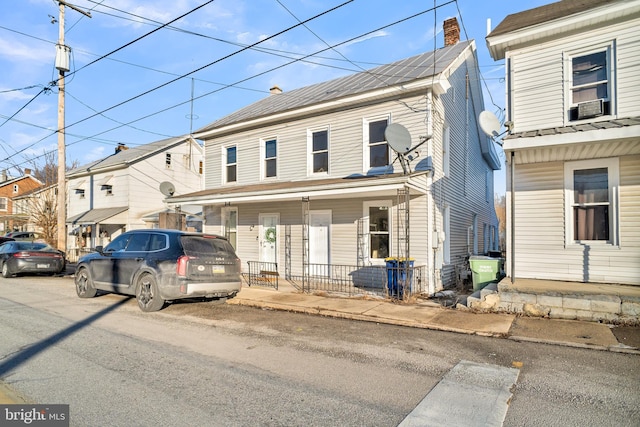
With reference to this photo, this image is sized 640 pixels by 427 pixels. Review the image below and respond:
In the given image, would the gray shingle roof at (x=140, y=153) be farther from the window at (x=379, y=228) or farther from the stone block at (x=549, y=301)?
the stone block at (x=549, y=301)

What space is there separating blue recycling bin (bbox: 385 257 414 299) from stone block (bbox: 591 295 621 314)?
3.73 metres

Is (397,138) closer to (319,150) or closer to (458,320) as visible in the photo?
(319,150)

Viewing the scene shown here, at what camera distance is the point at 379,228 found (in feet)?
38.4

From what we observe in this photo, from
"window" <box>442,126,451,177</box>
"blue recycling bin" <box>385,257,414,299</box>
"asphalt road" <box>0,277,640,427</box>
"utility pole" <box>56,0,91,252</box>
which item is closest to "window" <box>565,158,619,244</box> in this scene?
"blue recycling bin" <box>385,257,414,299</box>

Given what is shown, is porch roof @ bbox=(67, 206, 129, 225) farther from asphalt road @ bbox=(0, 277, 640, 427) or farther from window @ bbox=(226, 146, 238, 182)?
asphalt road @ bbox=(0, 277, 640, 427)

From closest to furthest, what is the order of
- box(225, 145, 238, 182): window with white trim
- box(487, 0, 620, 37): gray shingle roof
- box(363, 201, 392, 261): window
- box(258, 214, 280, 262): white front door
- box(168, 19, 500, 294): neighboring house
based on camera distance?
box(487, 0, 620, 37): gray shingle roof, box(168, 19, 500, 294): neighboring house, box(363, 201, 392, 261): window, box(258, 214, 280, 262): white front door, box(225, 145, 238, 182): window with white trim

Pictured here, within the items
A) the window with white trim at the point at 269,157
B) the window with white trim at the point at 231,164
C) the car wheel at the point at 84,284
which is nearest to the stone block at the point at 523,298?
the window with white trim at the point at 269,157

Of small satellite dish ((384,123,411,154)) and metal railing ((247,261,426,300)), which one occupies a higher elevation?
small satellite dish ((384,123,411,154))

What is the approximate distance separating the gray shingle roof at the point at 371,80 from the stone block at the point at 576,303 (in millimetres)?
6500

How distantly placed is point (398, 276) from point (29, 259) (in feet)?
45.3

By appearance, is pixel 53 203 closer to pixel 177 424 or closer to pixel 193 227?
pixel 193 227

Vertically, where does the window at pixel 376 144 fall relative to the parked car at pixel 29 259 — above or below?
above

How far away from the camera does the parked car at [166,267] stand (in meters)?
8.00

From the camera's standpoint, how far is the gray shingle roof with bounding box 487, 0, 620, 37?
8367 mm
